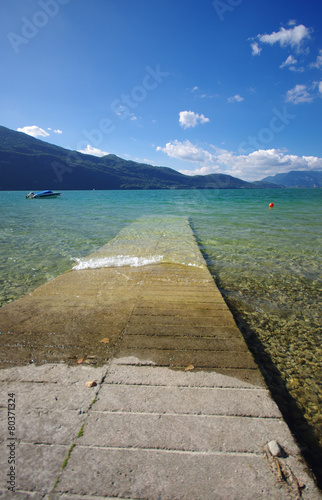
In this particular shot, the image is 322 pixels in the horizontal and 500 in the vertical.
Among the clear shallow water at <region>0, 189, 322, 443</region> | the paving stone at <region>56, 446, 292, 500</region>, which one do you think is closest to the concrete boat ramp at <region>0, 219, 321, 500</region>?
the paving stone at <region>56, 446, 292, 500</region>

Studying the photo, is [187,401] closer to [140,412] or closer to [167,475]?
[140,412]

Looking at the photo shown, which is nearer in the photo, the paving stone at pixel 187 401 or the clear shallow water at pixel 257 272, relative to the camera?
the paving stone at pixel 187 401

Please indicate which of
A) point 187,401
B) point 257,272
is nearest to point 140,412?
point 187,401

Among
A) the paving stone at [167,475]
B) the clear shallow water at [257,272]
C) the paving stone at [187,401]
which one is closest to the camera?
the paving stone at [167,475]

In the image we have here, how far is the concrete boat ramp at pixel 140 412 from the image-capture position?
1557mm

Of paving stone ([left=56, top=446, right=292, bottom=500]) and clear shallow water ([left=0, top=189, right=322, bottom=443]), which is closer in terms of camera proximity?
paving stone ([left=56, top=446, right=292, bottom=500])

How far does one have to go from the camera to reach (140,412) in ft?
6.79

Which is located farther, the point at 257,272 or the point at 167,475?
the point at 257,272

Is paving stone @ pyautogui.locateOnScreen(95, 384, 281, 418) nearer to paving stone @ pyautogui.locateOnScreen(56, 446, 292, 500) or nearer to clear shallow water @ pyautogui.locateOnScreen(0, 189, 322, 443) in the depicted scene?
paving stone @ pyautogui.locateOnScreen(56, 446, 292, 500)

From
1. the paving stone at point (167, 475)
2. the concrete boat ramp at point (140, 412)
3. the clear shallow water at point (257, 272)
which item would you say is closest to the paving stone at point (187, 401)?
the concrete boat ramp at point (140, 412)

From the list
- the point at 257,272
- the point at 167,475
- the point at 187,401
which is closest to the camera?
the point at 167,475

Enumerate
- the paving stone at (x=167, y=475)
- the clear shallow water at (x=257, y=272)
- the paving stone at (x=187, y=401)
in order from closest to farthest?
1. the paving stone at (x=167, y=475)
2. the paving stone at (x=187, y=401)
3. the clear shallow water at (x=257, y=272)

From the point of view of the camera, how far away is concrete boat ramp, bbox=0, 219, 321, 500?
5.11ft

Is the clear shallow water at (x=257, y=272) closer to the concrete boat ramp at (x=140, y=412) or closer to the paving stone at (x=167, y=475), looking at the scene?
the concrete boat ramp at (x=140, y=412)
